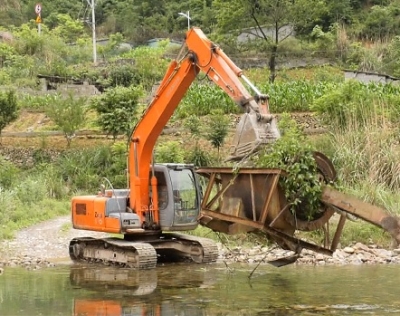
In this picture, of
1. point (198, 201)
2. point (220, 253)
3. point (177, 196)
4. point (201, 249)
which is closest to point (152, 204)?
point (177, 196)

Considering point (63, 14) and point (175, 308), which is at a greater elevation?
point (63, 14)

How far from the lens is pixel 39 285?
1421 centimetres

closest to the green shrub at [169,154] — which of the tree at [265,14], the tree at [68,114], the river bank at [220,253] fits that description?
the tree at [68,114]

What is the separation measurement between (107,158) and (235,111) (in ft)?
23.4

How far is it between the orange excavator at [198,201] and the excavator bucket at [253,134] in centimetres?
1

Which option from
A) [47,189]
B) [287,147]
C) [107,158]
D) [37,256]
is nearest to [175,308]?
[287,147]

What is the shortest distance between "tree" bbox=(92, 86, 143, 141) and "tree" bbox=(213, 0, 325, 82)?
56.8ft

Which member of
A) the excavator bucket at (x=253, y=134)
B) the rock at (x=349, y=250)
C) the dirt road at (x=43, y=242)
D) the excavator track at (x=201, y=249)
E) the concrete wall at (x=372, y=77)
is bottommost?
the dirt road at (x=43, y=242)

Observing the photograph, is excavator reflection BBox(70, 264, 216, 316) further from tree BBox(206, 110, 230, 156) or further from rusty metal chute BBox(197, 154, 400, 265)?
tree BBox(206, 110, 230, 156)

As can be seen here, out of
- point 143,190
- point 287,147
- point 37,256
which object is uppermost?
point 287,147

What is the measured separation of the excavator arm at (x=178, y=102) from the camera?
11766mm

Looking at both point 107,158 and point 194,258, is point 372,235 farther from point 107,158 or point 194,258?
point 107,158

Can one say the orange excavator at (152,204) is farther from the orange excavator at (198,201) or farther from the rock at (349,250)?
the rock at (349,250)

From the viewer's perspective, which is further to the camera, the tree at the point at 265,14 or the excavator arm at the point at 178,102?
the tree at the point at 265,14
